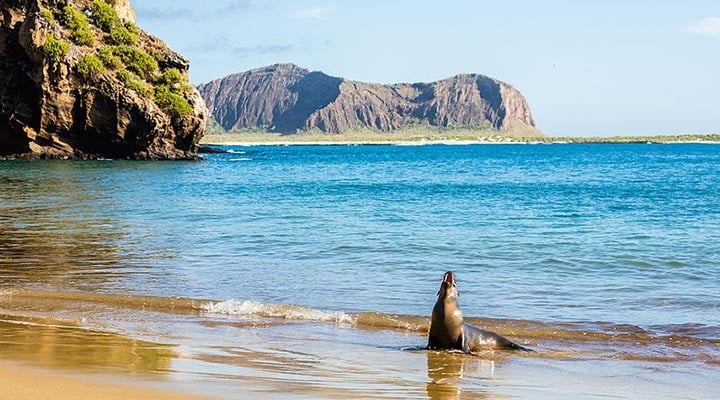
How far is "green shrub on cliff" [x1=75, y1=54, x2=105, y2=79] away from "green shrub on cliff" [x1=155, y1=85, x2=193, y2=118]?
17.5 feet

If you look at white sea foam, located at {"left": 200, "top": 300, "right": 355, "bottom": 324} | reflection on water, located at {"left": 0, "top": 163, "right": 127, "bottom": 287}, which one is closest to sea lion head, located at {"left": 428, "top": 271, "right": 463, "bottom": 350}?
white sea foam, located at {"left": 200, "top": 300, "right": 355, "bottom": 324}

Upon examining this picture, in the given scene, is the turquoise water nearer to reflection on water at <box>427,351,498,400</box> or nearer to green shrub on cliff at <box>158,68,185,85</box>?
reflection on water at <box>427,351,498,400</box>

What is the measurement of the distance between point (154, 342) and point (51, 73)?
196 feet

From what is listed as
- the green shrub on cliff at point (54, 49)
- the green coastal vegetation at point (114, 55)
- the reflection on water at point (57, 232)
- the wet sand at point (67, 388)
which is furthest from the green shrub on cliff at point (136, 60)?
the wet sand at point (67, 388)

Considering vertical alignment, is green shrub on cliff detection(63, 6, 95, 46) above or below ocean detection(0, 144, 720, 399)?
above

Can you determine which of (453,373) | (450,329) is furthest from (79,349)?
(450,329)

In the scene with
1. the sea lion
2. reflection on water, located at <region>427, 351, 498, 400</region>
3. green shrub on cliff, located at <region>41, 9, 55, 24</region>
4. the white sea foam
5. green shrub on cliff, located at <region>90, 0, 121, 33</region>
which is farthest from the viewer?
green shrub on cliff, located at <region>90, 0, 121, 33</region>

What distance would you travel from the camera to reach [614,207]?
33.2 meters

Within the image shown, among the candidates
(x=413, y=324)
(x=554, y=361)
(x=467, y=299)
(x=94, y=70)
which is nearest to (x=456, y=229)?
(x=467, y=299)

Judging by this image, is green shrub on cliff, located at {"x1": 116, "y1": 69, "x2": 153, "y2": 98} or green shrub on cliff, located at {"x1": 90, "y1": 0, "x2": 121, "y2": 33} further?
green shrub on cliff, located at {"x1": 90, "y1": 0, "x2": 121, "y2": 33}

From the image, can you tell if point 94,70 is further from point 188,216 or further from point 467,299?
point 467,299

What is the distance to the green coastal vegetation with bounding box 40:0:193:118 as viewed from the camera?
66.2 metres

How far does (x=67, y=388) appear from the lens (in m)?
6.80

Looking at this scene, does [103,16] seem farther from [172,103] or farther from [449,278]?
[449,278]
